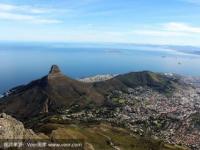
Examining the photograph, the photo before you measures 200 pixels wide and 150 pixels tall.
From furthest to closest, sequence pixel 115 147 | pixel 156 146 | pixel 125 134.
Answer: pixel 125 134, pixel 156 146, pixel 115 147

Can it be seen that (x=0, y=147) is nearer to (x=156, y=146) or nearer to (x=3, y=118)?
(x=3, y=118)

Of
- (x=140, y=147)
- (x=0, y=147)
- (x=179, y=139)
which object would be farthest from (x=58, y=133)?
(x=179, y=139)

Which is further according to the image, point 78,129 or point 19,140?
point 78,129

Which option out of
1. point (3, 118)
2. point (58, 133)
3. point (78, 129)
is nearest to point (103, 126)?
point (78, 129)

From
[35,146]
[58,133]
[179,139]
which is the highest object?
[35,146]

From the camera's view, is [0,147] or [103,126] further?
[103,126]

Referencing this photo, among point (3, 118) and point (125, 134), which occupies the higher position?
point (3, 118)

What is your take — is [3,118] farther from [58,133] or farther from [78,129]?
[78,129]

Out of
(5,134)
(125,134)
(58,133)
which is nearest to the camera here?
(5,134)

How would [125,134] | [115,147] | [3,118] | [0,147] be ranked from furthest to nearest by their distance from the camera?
[125,134] → [115,147] → [3,118] → [0,147]
